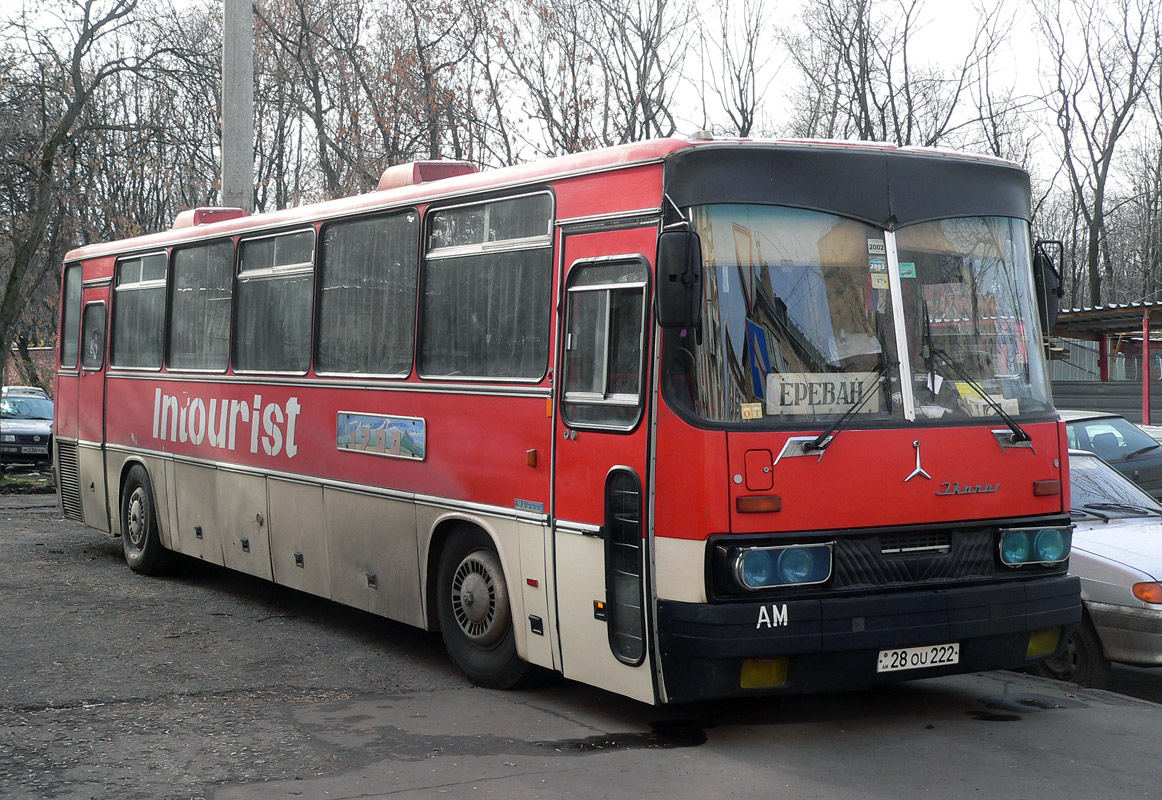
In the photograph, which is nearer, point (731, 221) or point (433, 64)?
point (731, 221)

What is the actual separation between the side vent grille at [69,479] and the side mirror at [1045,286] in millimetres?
10391

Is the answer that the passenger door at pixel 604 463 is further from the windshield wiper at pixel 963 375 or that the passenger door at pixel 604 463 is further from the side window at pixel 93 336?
the side window at pixel 93 336

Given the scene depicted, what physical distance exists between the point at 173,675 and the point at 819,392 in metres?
4.43

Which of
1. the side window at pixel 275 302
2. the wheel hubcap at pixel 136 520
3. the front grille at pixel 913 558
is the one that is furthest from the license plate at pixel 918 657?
the wheel hubcap at pixel 136 520

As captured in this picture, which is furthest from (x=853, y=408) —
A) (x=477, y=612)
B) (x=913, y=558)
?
(x=477, y=612)

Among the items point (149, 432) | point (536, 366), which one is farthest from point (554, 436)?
point (149, 432)

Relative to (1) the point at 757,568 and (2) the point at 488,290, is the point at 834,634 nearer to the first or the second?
(1) the point at 757,568

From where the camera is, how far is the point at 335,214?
938 centimetres

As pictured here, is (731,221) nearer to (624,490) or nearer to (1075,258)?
(624,490)

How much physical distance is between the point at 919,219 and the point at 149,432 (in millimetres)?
8265

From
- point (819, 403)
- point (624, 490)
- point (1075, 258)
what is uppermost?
point (1075, 258)

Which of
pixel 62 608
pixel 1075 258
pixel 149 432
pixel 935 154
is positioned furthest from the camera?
pixel 1075 258

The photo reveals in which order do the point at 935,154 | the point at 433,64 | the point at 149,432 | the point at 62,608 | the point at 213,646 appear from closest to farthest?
the point at 935,154
the point at 213,646
the point at 62,608
the point at 149,432
the point at 433,64

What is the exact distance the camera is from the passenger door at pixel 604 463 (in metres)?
6.29
